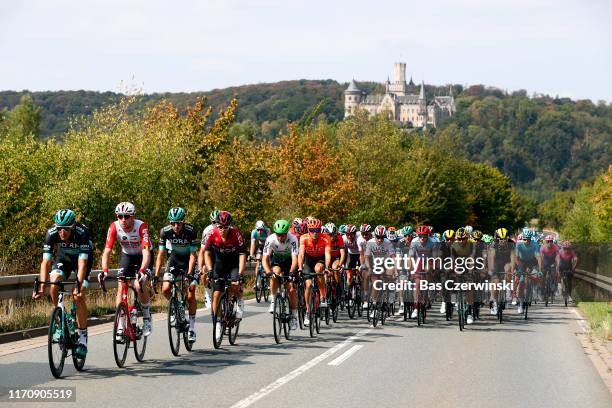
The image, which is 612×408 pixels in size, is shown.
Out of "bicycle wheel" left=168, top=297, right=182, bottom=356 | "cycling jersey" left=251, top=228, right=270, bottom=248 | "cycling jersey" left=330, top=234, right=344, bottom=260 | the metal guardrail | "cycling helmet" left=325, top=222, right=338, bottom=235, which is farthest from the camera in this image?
"cycling jersey" left=251, top=228, right=270, bottom=248

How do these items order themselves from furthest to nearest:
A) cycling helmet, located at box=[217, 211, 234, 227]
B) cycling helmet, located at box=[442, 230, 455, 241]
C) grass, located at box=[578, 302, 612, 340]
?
cycling helmet, located at box=[442, 230, 455, 241], grass, located at box=[578, 302, 612, 340], cycling helmet, located at box=[217, 211, 234, 227]

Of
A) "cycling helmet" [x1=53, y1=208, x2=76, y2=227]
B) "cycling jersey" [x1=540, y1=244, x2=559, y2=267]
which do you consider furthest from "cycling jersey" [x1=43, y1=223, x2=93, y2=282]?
"cycling jersey" [x1=540, y1=244, x2=559, y2=267]

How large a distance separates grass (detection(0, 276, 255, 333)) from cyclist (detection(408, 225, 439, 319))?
5686 millimetres

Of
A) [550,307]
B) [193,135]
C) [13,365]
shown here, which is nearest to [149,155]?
[193,135]

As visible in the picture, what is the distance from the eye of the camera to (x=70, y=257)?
441 inches

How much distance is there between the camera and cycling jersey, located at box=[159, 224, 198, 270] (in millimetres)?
13703

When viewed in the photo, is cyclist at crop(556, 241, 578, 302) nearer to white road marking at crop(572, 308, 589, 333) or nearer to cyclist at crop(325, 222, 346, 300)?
white road marking at crop(572, 308, 589, 333)

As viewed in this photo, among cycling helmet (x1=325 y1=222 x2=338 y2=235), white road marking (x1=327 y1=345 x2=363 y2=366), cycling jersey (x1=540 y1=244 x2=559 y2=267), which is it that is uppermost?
cycling helmet (x1=325 y1=222 x2=338 y2=235)

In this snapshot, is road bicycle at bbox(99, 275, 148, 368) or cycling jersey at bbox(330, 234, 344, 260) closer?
road bicycle at bbox(99, 275, 148, 368)

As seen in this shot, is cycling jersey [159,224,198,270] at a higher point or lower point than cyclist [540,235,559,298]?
higher

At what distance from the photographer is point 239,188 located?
42625mm

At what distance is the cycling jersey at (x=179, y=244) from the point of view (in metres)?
13.7

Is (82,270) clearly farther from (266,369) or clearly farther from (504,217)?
(504,217)

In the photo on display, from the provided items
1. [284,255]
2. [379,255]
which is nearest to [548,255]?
[379,255]
